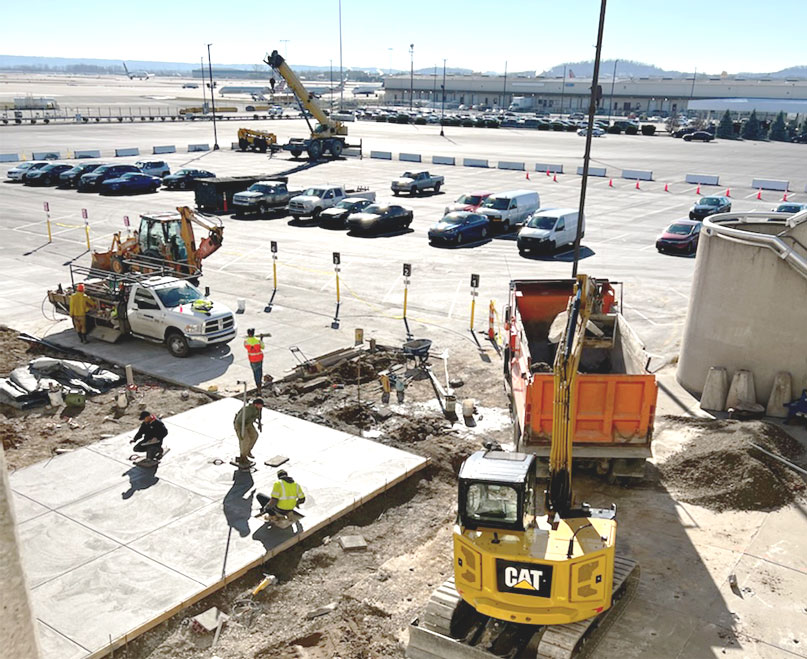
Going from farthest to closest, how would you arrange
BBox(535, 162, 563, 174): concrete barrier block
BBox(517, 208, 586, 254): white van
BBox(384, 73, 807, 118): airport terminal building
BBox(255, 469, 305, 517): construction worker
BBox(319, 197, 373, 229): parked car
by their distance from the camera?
1. BBox(384, 73, 807, 118): airport terminal building
2. BBox(535, 162, 563, 174): concrete barrier block
3. BBox(319, 197, 373, 229): parked car
4. BBox(517, 208, 586, 254): white van
5. BBox(255, 469, 305, 517): construction worker

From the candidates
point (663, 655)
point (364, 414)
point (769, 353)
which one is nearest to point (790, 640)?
point (663, 655)

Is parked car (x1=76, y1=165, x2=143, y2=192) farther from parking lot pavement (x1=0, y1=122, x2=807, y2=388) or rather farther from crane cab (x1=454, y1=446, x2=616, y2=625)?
crane cab (x1=454, y1=446, x2=616, y2=625)

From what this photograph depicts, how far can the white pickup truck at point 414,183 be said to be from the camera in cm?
4403

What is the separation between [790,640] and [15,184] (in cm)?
4980

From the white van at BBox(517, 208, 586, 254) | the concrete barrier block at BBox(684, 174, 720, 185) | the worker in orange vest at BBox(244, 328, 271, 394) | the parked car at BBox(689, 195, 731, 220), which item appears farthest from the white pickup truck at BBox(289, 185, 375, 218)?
the concrete barrier block at BBox(684, 174, 720, 185)

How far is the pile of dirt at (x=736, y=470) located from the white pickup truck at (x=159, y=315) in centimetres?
1056

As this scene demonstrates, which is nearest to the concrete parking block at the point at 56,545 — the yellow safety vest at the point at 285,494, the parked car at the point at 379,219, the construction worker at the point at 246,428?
the yellow safety vest at the point at 285,494

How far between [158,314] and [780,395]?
13865 mm

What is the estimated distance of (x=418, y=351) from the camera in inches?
687

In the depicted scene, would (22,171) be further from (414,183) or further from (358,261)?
(358,261)

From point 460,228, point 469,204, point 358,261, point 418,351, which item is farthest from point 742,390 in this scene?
point 469,204

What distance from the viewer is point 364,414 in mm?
15055

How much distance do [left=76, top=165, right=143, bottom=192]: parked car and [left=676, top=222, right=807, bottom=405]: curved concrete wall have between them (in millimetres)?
38176

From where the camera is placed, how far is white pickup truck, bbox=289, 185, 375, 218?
36.2 metres
